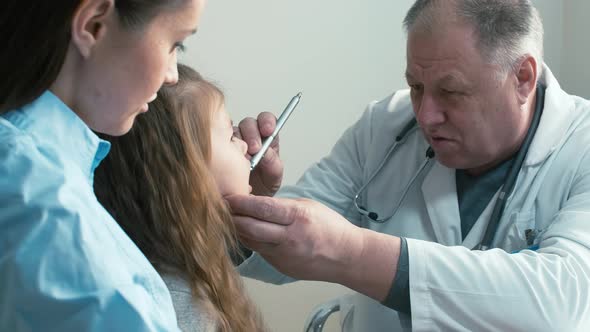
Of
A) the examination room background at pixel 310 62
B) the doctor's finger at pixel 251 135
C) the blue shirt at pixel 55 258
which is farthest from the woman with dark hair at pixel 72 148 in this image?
the examination room background at pixel 310 62

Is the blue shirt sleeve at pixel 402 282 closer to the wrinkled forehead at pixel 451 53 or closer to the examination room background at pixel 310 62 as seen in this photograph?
the wrinkled forehead at pixel 451 53

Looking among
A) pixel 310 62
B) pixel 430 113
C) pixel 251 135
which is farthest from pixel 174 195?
pixel 310 62

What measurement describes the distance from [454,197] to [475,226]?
9cm

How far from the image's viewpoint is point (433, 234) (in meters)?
1.62

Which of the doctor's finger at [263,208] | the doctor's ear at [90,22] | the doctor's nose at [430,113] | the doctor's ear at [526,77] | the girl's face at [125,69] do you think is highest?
the doctor's ear at [90,22]

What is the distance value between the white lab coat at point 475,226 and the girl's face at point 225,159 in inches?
13.7

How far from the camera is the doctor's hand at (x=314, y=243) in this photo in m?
1.18

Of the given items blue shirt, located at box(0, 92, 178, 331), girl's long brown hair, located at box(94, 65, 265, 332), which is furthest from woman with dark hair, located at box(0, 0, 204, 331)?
girl's long brown hair, located at box(94, 65, 265, 332)

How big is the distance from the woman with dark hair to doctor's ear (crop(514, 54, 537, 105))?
34.9 inches

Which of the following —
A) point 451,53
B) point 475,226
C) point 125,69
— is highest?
point 125,69

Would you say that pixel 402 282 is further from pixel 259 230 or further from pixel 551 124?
pixel 551 124

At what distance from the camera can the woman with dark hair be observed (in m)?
0.66

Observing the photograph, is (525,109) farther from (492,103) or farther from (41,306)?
(41,306)

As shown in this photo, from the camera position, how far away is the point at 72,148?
0.76 metres
